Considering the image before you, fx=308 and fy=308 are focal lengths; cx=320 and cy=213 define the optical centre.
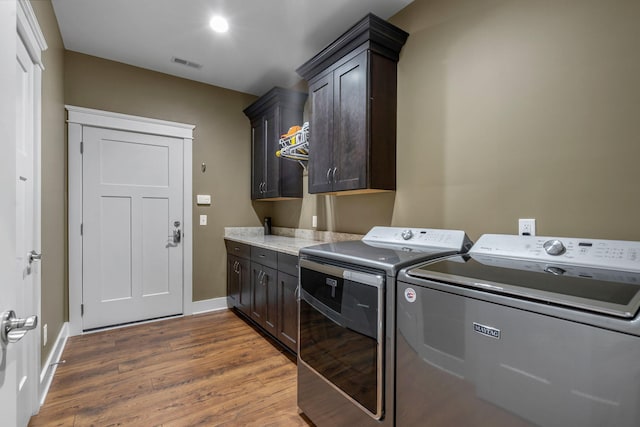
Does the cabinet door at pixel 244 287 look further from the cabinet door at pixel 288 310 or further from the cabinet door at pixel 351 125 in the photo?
the cabinet door at pixel 351 125

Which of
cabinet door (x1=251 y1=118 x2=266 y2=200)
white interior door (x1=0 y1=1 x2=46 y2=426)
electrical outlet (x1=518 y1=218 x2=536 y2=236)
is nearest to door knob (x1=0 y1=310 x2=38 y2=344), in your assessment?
white interior door (x1=0 y1=1 x2=46 y2=426)

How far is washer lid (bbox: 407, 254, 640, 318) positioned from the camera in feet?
2.69

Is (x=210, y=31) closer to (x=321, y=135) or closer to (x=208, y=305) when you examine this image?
(x=321, y=135)

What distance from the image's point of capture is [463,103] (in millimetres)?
1854

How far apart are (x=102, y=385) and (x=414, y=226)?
2393 mm

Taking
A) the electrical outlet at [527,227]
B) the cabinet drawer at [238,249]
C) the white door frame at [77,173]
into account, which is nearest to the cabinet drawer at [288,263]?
the cabinet drawer at [238,249]

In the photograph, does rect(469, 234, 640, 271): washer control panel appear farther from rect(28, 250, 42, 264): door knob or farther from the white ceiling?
rect(28, 250, 42, 264): door knob

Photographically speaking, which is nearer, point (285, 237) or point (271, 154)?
point (271, 154)

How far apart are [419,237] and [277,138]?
2.02 meters

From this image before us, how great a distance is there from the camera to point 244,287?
127 inches

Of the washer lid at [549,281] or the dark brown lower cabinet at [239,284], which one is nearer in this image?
the washer lid at [549,281]

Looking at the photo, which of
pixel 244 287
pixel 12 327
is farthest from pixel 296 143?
pixel 12 327

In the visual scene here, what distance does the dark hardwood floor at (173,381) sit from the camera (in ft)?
5.87

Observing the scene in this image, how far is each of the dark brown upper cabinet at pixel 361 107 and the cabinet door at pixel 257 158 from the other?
1349mm
